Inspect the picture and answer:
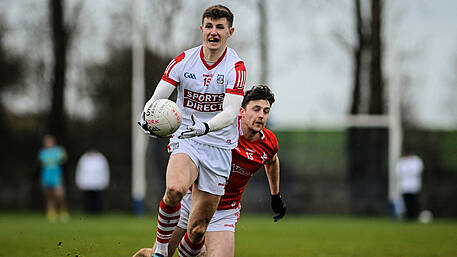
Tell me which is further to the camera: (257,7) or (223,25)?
(257,7)

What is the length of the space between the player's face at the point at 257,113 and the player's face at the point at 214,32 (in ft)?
2.59

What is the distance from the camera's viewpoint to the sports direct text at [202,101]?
7.29 metres

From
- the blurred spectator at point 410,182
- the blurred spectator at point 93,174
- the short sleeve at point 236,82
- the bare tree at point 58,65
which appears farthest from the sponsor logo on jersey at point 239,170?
the bare tree at point 58,65

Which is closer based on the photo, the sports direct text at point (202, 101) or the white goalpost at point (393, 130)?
the sports direct text at point (202, 101)

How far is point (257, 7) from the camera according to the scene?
86.2ft

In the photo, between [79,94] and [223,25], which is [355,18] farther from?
[223,25]

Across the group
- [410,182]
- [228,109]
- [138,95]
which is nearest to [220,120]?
[228,109]

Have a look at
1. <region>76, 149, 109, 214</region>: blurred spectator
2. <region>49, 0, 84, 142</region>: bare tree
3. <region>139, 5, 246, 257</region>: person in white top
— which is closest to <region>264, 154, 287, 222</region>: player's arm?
<region>139, 5, 246, 257</region>: person in white top

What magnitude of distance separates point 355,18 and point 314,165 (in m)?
5.18

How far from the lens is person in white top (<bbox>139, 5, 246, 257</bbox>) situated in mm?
7191

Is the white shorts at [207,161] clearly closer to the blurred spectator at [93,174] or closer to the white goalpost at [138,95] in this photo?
the blurred spectator at [93,174]

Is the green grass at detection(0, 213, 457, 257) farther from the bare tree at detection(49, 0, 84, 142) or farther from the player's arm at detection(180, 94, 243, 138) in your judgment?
the bare tree at detection(49, 0, 84, 142)

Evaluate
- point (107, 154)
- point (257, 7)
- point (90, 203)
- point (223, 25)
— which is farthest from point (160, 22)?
point (223, 25)

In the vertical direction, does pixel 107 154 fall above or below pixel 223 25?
below
